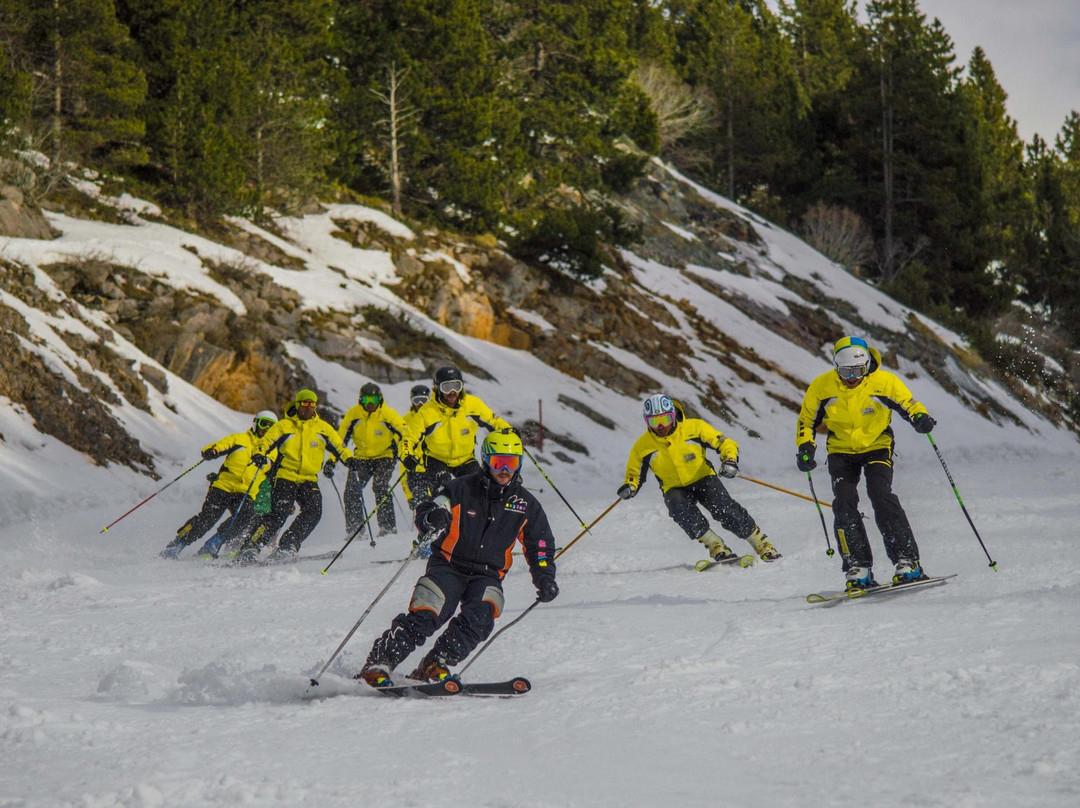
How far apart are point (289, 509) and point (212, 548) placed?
915 mm

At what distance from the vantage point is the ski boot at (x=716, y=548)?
9.27 meters

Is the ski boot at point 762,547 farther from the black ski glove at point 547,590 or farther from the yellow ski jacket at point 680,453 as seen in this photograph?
the black ski glove at point 547,590

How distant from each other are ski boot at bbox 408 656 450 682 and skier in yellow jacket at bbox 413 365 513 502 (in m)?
5.50

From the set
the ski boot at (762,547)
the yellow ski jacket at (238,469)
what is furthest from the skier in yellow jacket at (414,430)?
the ski boot at (762,547)

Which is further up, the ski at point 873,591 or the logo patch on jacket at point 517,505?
the logo patch on jacket at point 517,505

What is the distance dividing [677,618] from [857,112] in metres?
50.3

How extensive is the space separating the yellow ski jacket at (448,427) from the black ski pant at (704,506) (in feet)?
7.70

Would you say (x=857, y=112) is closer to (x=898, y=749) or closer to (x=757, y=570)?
(x=757, y=570)

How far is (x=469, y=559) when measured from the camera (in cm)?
577

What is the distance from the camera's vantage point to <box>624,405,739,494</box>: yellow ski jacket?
941 centimetres

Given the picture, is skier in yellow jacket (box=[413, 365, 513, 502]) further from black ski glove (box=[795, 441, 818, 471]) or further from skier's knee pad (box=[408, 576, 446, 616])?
skier's knee pad (box=[408, 576, 446, 616])

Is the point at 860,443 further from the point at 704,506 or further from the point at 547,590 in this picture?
the point at 547,590

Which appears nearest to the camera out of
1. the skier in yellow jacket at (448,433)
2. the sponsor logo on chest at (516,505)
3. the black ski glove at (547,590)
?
the black ski glove at (547,590)

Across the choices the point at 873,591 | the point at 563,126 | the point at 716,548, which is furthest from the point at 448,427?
the point at 563,126
